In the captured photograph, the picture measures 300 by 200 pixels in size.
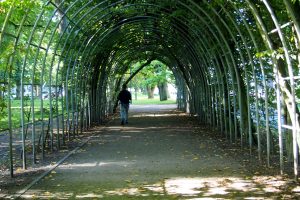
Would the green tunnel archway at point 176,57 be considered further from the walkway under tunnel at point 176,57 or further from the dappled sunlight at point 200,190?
the dappled sunlight at point 200,190

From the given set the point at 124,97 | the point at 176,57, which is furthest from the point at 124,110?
the point at 176,57

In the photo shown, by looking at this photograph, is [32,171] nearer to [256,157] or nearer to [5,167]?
[5,167]

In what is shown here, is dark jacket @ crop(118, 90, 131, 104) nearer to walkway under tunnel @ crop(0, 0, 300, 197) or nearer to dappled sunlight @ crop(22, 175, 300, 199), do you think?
walkway under tunnel @ crop(0, 0, 300, 197)

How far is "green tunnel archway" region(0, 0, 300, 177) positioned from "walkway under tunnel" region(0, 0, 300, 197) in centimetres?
4

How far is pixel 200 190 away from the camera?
6.97 meters

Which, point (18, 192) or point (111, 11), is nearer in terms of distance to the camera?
point (18, 192)

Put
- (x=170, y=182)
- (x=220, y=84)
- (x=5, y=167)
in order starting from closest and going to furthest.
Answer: (x=170, y=182) < (x=5, y=167) < (x=220, y=84)

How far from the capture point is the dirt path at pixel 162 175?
682 cm

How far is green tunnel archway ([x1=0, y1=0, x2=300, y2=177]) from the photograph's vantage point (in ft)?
30.2

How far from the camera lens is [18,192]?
23.4 feet

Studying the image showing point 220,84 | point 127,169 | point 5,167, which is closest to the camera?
point 127,169

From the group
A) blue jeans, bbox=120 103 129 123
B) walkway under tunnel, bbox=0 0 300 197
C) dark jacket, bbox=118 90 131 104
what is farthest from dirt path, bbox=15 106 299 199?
blue jeans, bbox=120 103 129 123

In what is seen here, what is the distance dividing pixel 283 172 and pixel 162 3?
9018 millimetres

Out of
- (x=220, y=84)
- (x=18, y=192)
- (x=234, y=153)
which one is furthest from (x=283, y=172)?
(x=220, y=84)
